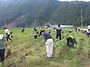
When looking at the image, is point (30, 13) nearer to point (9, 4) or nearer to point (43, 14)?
point (43, 14)

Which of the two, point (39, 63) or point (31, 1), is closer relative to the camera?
point (39, 63)

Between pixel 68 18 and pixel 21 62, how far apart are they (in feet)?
186

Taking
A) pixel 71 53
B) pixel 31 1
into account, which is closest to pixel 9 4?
pixel 31 1

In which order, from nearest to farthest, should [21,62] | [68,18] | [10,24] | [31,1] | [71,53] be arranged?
1. [21,62]
2. [71,53]
3. [68,18]
4. [10,24]
5. [31,1]

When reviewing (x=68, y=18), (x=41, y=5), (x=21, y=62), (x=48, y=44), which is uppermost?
(x=41, y=5)

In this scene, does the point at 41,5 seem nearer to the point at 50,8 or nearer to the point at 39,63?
the point at 50,8

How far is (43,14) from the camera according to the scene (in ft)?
237

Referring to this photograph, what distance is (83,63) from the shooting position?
561 centimetres

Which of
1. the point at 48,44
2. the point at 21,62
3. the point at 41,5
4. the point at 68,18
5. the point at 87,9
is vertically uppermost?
the point at 41,5

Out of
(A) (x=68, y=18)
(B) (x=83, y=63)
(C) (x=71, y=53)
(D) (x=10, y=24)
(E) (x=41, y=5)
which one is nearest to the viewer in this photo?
(B) (x=83, y=63)

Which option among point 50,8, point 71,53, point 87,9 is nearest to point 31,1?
point 50,8

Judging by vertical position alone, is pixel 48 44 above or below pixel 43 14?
below

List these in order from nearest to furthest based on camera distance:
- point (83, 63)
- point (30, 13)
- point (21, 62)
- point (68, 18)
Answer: point (83, 63) → point (21, 62) → point (68, 18) → point (30, 13)

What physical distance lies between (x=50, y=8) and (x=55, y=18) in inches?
716
